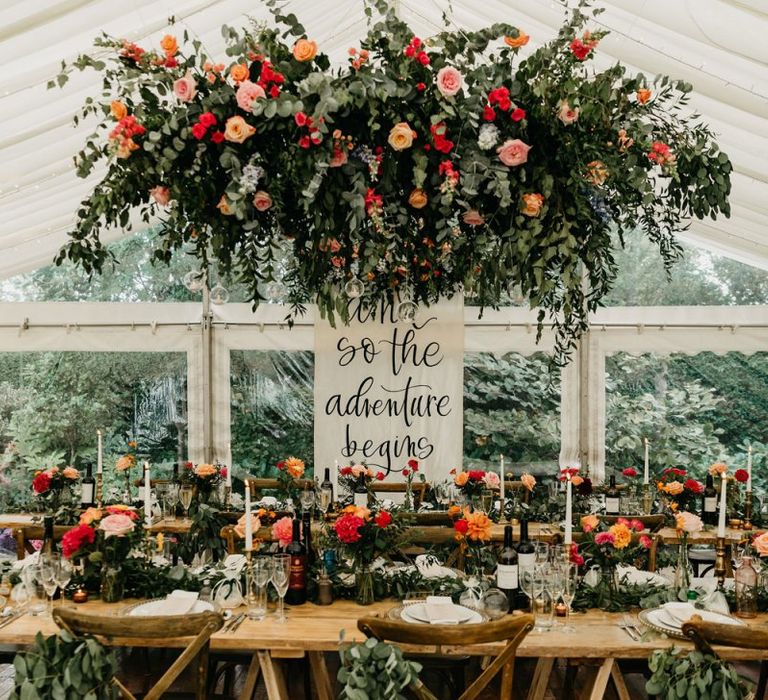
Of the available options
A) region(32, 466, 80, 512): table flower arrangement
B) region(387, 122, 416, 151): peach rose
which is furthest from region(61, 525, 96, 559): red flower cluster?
region(32, 466, 80, 512): table flower arrangement

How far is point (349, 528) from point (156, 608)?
73cm

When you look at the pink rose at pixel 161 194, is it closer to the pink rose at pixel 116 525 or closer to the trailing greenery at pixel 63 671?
the trailing greenery at pixel 63 671

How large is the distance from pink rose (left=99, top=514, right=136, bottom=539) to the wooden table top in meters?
0.28

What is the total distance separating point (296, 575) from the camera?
10.2 feet

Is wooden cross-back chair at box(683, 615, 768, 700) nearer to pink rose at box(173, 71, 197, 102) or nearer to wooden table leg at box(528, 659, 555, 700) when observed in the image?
wooden table leg at box(528, 659, 555, 700)

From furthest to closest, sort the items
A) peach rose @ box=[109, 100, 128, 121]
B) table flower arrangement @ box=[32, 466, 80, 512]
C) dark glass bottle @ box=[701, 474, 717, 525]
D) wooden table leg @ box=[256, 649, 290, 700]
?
table flower arrangement @ box=[32, 466, 80, 512] < dark glass bottle @ box=[701, 474, 717, 525] < wooden table leg @ box=[256, 649, 290, 700] < peach rose @ box=[109, 100, 128, 121]

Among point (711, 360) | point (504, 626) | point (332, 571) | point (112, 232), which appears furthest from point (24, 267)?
point (711, 360)

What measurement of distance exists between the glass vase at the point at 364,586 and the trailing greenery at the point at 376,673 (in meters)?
0.75

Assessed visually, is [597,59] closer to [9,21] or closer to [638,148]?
[638,148]

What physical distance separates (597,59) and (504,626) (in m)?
2.94

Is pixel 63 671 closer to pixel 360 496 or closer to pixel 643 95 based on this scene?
pixel 643 95

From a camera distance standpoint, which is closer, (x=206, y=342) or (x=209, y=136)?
(x=209, y=136)

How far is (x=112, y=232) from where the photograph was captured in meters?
6.57

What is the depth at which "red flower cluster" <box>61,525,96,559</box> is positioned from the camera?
3115mm
